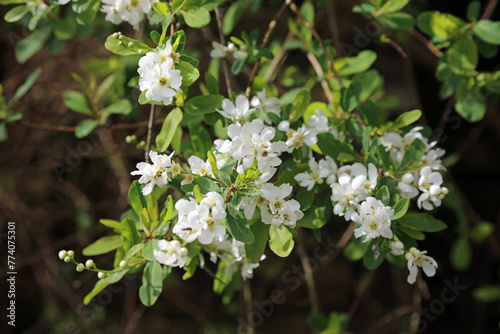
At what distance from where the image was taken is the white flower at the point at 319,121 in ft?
4.38

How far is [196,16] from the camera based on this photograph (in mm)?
1247

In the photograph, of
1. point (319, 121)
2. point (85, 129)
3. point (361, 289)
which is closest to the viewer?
point (319, 121)

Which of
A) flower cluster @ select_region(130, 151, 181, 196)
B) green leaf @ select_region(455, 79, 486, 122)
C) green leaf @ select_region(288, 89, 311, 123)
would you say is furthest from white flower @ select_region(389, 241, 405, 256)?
green leaf @ select_region(455, 79, 486, 122)

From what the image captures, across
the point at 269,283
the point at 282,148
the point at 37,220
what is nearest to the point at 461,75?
the point at 282,148

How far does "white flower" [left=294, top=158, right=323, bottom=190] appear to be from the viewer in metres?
1.23

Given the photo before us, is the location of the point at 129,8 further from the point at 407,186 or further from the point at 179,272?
the point at 179,272

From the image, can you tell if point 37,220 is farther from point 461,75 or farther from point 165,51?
point 461,75

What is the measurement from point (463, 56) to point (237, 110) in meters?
0.87

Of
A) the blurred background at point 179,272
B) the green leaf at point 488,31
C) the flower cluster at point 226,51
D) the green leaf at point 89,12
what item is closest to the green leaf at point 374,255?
the flower cluster at point 226,51

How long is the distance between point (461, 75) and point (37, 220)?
228cm

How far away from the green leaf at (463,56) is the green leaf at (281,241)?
34.5 inches

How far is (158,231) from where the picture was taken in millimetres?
1205

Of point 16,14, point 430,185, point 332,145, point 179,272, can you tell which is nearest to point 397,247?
point 430,185

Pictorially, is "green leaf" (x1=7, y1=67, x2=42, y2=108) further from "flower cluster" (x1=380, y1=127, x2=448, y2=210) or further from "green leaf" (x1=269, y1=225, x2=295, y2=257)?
"flower cluster" (x1=380, y1=127, x2=448, y2=210)
